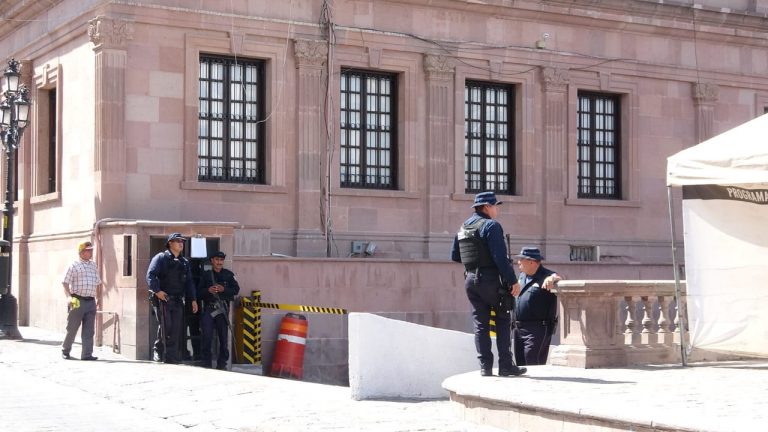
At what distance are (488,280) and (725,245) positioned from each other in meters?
3.46

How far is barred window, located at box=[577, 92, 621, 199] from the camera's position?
29797mm

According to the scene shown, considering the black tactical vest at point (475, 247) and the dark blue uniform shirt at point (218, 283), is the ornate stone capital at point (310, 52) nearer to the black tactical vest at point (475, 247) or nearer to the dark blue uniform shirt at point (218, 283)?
the dark blue uniform shirt at point (218, 283)

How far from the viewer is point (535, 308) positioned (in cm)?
1509

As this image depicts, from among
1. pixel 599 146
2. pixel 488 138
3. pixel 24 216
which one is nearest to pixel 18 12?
pixel 24 216

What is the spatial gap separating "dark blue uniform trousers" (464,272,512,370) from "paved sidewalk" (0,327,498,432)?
750mm

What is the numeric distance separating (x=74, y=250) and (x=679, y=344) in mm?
13119

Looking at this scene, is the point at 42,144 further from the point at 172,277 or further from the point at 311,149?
the point at 172,277

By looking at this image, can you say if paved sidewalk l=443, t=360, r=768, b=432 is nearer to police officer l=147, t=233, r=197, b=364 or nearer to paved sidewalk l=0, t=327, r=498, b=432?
paved sidewalk l=0, t=327, r=498, b=432

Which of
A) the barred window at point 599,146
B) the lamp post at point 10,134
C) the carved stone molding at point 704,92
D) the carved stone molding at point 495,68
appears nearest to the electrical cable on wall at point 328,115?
the carved stone molding at point 495,68

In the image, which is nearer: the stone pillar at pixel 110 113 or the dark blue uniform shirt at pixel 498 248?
the dark blue uniform shirt at pixel 498 248

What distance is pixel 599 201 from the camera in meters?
29.5

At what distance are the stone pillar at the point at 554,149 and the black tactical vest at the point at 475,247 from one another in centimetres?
1507

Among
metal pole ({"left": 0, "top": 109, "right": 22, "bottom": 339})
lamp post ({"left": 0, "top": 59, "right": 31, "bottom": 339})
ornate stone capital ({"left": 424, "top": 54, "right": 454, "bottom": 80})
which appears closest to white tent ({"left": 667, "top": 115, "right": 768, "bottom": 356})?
ornate stone capital ({"left": 424, "top": 54, "right": 454, "bottom": 80})

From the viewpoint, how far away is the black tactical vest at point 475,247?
13562 millimetres
